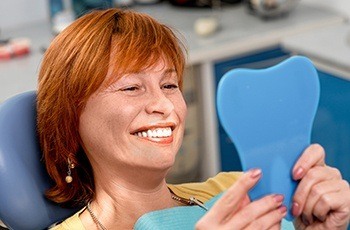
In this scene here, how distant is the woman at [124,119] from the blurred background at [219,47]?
114cm

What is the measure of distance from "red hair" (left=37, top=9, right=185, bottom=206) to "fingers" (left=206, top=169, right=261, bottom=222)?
15.5 inches

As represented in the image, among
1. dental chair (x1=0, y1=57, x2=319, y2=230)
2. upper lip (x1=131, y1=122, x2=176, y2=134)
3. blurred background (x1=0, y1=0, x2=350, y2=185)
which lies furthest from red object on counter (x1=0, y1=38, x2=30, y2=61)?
upper lip (x1=131, y1=122, x2=176, y2=134)

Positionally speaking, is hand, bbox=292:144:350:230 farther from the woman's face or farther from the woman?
the woman's face

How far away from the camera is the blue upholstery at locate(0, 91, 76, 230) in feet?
5.92

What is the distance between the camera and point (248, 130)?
1487 mm

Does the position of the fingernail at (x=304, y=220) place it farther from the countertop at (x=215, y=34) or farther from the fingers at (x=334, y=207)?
the countertop at (x=215, y=34)

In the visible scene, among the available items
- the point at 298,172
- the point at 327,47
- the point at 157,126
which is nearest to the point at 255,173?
the point at 298,172

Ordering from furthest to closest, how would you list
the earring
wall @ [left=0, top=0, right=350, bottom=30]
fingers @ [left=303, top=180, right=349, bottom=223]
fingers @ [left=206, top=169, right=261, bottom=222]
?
wall @ [left=0, top=0, right=350, bottom=30], the earring, fingers @ [left=303, top=180, right=349, bottom=223], fingers @ [left=206, top=169, right=261, bottom=222]

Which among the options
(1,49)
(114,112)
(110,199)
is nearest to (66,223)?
(110,199)

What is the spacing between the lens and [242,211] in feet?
4.55

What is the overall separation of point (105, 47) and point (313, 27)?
1.90m

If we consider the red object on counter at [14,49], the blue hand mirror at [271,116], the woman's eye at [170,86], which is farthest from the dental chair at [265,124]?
the red object on counter at [14,49]

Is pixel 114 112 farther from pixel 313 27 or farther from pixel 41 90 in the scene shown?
pixel 313 27

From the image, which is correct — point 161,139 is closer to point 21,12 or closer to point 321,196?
point 321,196
